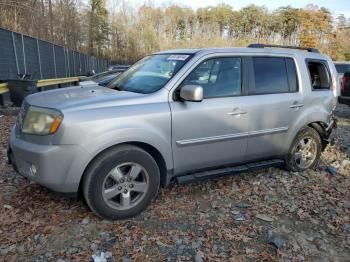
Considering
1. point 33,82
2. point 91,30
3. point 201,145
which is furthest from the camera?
point 91,30

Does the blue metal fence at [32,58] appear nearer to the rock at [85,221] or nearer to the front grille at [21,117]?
the front grille at [21,117]

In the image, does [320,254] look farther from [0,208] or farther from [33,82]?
[33,82]

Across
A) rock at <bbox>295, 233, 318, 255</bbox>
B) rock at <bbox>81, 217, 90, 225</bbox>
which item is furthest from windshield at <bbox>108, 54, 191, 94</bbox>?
rock at <bbox>295, 233, 318, 255</bbox>

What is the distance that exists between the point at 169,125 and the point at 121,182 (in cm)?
80

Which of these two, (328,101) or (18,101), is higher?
(328,101)

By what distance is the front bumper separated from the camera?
3.41 metres

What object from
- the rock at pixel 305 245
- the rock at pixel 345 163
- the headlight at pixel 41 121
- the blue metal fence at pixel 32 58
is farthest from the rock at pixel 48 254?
the blue metal fence at pixel 32 58

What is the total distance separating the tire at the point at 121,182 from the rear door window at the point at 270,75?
1760 millimetres

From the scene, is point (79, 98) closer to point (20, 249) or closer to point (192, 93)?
point (192, 93)

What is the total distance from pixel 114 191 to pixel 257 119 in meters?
2.07

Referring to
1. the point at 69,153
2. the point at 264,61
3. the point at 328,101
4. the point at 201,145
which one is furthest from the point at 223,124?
the point at 328,101

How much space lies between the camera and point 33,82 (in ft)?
31.2

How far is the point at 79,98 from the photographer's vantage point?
3846 mm

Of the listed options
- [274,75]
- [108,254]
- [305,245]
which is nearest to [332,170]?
[274,75]
